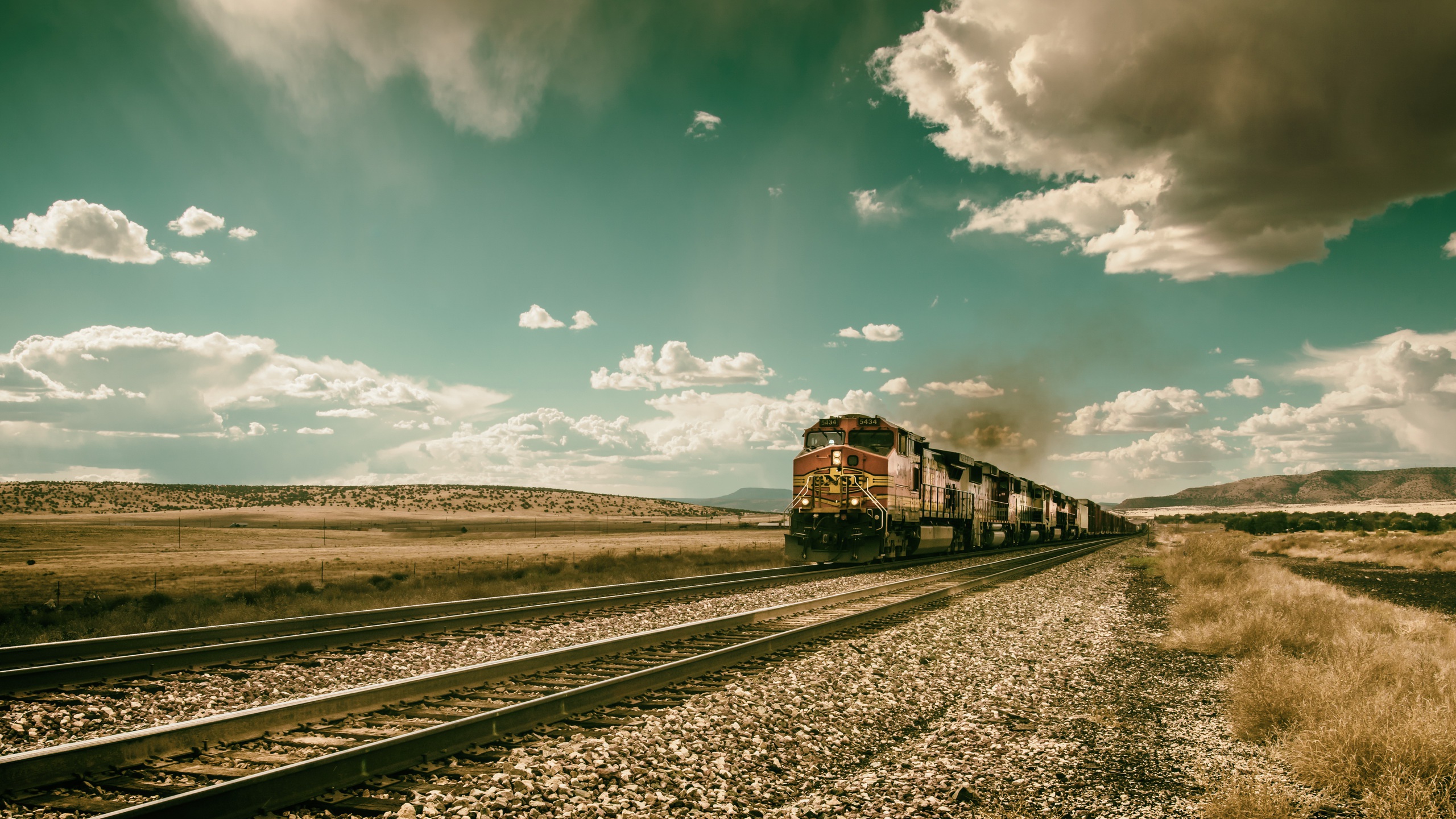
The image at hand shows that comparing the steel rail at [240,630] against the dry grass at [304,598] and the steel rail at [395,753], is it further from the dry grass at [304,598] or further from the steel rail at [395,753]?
the steel rail at [395,753]

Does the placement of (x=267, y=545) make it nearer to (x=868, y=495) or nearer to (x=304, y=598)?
(x=304, y=598)

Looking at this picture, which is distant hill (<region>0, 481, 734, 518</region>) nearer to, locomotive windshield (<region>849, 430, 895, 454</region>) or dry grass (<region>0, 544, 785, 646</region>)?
dry grass (<region>0, 544, 785, 646</region>)

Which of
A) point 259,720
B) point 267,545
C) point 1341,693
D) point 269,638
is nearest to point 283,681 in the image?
point 259,720

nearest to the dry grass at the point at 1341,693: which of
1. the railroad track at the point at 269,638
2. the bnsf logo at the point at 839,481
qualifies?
the railroad track at the point at 269,638

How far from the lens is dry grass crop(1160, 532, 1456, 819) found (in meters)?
4.62

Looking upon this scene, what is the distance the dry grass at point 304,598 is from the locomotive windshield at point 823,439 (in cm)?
456

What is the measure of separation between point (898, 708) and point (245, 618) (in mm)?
10784

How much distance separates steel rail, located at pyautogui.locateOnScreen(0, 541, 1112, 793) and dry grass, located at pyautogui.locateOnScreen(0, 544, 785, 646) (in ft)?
23.6

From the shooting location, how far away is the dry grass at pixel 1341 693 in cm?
462

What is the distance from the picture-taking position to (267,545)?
38.8m

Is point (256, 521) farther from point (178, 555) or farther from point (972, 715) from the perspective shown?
point (972, 715)

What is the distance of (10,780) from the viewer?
4238 millimetres

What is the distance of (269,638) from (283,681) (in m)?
2.77

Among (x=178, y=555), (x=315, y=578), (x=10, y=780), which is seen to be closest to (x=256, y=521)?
(x=178, y=555)
